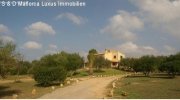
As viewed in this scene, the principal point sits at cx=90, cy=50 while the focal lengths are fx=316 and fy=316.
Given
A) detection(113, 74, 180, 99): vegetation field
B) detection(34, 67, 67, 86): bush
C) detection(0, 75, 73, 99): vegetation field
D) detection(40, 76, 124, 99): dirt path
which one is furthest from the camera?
detection(34, 67, 67, 86): bush

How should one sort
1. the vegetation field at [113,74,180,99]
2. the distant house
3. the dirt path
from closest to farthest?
1. the vegetation field at [113,74,180,99]
2. the dirt path
3. the distant house

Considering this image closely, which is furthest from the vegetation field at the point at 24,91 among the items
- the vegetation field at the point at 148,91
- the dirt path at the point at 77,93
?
the vegetation field at the point at 148,91

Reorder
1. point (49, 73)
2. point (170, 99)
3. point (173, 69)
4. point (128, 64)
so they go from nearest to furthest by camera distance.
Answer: point (170, 99) < point (49, 73) < point (173, 69) < point (128, 64)

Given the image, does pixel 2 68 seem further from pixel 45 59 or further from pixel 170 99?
pixel 45 59

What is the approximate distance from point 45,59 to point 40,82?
23540 millimetres

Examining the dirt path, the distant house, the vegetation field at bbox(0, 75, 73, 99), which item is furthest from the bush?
the distant house

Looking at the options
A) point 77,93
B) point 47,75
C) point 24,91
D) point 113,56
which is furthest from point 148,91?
point 113,56

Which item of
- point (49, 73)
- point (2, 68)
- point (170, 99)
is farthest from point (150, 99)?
point (49, 73)

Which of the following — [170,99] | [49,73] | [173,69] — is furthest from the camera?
[173,69]

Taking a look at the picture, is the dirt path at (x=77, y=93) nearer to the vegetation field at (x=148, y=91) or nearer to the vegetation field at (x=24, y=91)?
the vegetation field at (x=24, y=91)

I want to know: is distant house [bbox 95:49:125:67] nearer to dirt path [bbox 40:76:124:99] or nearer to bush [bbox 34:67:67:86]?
bush [bbox 34:67:67:86]

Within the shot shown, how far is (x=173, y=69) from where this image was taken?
5616 cm

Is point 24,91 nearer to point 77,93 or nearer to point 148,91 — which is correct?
point 77,93

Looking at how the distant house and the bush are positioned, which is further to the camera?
the distant house
